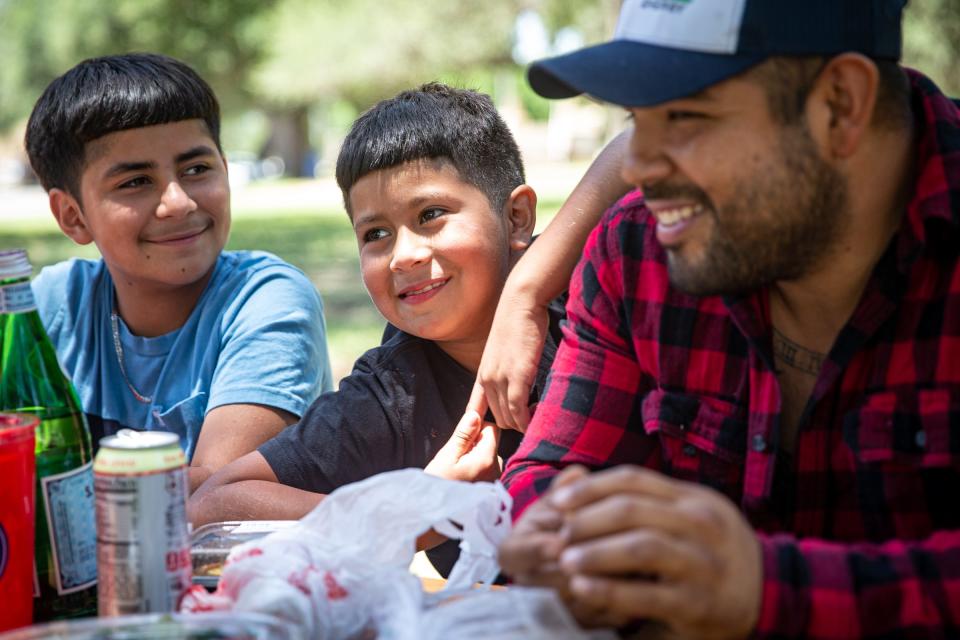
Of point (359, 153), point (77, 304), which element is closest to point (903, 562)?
point (359, 153)

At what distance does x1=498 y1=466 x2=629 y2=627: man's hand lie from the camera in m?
1.24

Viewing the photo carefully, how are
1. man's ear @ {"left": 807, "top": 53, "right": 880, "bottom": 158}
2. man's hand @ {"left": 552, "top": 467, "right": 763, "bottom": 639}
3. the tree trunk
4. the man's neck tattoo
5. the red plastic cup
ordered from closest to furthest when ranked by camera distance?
man's hand @ {"left": 552, "top": 467, "right": 763, "bottom": 639}
the red plastic cup
man's ear @ {"left": 807, "top": 53, "right": 880, "bottom": 158}
the man's neck tattoo
the tree trunk

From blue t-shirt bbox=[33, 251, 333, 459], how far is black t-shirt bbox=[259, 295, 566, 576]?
0.30 m

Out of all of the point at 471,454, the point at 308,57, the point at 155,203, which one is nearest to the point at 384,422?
the point at 471,454

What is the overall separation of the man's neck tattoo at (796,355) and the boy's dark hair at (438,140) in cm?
109

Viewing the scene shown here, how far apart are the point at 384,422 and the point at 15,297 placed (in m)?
1.01

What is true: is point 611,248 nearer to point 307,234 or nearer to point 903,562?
point 903,562

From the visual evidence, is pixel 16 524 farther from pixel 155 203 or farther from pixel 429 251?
pixel 155 203

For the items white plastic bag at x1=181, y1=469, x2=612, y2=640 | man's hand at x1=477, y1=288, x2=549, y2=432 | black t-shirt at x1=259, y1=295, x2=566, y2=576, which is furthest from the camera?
black t-shirt at x1=259, y1=295, x2=566, y2=576

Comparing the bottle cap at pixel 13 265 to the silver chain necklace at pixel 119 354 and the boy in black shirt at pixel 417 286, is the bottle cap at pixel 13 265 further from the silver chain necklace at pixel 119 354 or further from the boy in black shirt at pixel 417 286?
the silver chain necklace at pixel 119 354

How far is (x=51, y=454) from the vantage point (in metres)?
1.68

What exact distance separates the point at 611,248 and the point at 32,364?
3.45ft

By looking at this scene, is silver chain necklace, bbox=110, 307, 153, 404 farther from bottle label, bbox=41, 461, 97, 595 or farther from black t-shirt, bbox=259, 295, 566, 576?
bottle label, bbox=41, 461, 97, 595

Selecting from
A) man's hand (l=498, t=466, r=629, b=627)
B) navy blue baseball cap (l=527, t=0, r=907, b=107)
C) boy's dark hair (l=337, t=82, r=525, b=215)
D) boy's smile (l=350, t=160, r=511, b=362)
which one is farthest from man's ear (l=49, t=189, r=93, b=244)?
man's hand (l=498, t=466, r=629, b=627)
